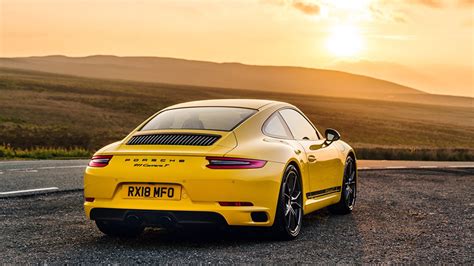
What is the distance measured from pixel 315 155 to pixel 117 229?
2.39 meters

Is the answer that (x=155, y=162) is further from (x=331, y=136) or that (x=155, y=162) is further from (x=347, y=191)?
(x=347, y=191)

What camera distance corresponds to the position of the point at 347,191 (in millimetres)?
Answer: 10461

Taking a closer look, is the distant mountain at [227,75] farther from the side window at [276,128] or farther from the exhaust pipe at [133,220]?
the exhaust pipe at [133,220]

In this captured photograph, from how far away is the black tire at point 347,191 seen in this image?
10.3m

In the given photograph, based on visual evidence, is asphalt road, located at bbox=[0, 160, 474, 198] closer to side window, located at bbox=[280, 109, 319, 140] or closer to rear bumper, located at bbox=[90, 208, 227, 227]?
side window, located at bbox=[280, 109, 319, 140]

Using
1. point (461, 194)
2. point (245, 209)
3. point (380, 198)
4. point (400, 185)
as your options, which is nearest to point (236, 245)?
point (245, 209)

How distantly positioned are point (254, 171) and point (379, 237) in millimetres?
1823

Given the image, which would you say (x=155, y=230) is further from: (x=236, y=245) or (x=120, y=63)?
(x=120, y=63)

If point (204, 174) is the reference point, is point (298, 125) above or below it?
above

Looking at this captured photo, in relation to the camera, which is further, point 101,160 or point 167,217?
point 101,160

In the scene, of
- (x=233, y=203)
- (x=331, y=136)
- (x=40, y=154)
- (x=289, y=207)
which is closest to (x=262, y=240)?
(x=289, y=207)

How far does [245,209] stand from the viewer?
24.2 ft

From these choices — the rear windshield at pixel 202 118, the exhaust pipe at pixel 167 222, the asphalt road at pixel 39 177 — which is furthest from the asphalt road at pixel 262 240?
the asphalt road at pixel 39 177

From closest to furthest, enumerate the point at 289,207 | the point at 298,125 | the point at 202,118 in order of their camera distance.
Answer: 1. the point at 289,207
2. the point at 202,118
3. the point at 298,125
